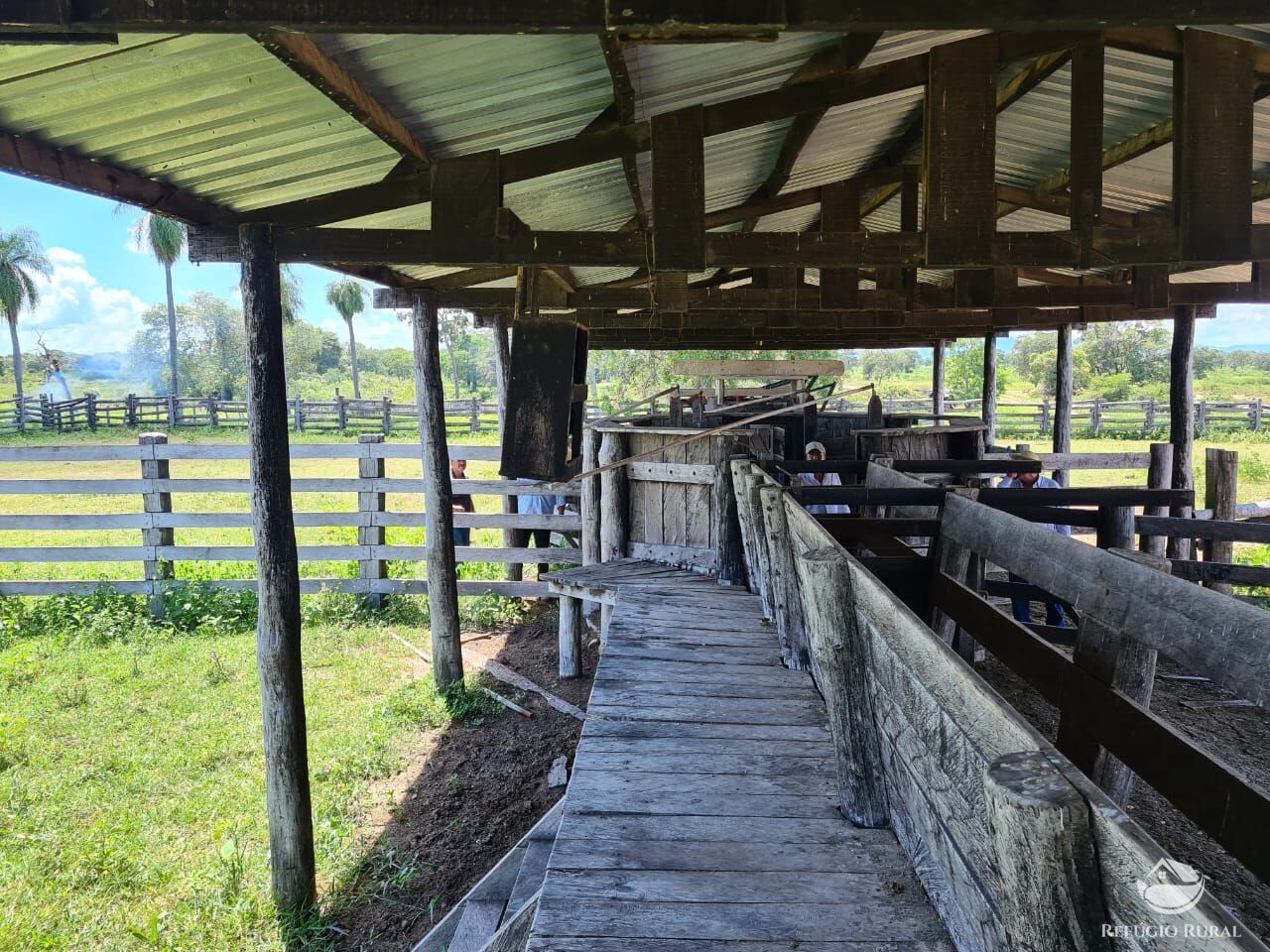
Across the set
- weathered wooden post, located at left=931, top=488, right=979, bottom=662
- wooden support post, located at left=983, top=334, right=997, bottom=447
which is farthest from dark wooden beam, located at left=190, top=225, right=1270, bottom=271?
wooden support post, located at left=983, top=334, right=997, bottom=447

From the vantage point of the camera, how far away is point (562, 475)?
575cm

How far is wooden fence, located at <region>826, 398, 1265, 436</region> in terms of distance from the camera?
28078mm

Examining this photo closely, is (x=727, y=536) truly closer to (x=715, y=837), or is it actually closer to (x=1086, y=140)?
(x=1086, y=140)

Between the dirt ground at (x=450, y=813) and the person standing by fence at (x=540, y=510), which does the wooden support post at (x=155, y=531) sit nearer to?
the person standing by fence at (x=540, y=510)

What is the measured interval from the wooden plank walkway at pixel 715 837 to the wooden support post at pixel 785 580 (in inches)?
4.8

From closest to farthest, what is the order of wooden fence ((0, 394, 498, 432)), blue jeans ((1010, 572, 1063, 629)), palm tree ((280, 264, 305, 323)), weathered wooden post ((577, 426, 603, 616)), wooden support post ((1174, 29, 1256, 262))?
wooden support post ((1174, 29, 1256, 262)) < blue jeans ((1010, 572, 1063, 629)) < weathered wooden post ((577, 426, 603, 616)) < wooden fence ((0, 394, 498, 432)) < palm tree ((280, 264, 305, 323))

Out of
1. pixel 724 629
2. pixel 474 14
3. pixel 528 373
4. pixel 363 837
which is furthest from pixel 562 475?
pixel 474 14

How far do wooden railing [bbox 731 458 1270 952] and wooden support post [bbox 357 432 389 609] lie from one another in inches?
285

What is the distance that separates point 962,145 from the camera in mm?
4109

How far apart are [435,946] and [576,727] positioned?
9.56 ft

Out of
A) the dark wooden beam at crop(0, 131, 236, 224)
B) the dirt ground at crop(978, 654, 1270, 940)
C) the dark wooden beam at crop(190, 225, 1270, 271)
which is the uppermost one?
the dark wooden beam at crop(0, 131, 236, 224)

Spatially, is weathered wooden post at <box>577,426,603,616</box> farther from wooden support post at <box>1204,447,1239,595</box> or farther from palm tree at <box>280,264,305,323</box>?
palm tree at <box>280,264,305,323</box>

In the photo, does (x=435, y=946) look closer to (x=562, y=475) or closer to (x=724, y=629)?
(x=724, y=629)

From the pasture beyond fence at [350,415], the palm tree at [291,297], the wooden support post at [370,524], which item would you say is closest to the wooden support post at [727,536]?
the wooden support post at [370,524]
